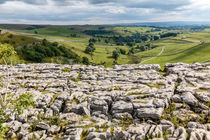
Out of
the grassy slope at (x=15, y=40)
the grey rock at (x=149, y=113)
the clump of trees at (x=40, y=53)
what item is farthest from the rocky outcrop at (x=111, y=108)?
the grassy slope at (x=15, y=40)

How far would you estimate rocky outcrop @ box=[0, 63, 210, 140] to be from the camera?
20.1 meters

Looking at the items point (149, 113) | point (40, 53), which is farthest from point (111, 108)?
point (40, 53)

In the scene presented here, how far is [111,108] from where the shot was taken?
28.0 metres

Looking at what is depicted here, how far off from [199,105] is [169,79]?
477 inches

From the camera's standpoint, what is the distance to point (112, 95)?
30.6m

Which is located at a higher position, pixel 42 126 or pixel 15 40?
pixel 15 40

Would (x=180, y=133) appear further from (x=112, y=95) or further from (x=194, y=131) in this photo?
(x=112, y=95)

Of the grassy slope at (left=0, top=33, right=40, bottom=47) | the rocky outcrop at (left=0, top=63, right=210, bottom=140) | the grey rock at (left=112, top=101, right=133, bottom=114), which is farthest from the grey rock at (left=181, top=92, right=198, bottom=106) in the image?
the grassy slope at (left=0, top=33, right=40, bottom=47)

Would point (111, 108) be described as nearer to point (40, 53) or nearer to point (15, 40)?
point (40, 53)

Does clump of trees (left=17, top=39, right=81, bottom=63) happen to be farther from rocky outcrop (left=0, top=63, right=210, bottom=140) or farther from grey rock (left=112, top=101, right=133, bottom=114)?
grey rock (left=112, top=101, right=133, bottom=114)

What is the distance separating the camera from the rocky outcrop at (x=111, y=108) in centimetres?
2011

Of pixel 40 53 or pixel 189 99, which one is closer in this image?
pixel 189 99

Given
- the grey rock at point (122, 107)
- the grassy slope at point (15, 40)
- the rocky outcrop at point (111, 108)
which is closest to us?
the rocky outcrop at point (111, 108)

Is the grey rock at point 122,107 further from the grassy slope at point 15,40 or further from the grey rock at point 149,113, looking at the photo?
the grassy slope at point 15,40
